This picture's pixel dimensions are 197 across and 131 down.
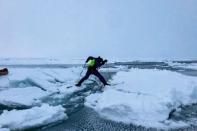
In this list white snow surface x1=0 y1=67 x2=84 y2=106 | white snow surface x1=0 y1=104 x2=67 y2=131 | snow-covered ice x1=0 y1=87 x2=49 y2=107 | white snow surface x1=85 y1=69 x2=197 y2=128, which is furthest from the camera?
white snow surface x1=0 y1=67 x2=84 y2=106

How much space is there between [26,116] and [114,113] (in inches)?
84.9

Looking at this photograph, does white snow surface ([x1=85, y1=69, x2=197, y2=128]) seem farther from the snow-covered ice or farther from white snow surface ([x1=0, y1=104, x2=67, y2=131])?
the snow-covered ice

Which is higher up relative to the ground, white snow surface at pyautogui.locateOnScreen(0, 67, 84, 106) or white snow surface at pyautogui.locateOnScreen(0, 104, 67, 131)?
white snow surface at pyautogui.locateOnScreen(0, 67, 84, 106)

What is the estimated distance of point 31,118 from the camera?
7016 millimetres

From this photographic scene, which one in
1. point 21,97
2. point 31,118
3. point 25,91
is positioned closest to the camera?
point 31,118

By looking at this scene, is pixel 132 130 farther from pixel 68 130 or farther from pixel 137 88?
pixel 137 88

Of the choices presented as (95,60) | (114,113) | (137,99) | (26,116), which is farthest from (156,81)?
(26,116)

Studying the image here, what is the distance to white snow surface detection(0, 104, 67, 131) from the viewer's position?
669cm

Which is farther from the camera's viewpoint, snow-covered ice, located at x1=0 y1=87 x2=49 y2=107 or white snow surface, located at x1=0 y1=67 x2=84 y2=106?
white snow surface, located at x1=0 y1=67 x2=84 y2=106

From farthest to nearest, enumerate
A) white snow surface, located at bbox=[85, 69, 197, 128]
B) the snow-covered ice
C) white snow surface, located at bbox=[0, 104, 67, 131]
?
the snow-covered ice, white snow surface, located at bbox=[85, 69, 197, 128], white snow surface, located at bbox=[0, 104, 67, 131]

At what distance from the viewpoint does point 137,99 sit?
28.3ft

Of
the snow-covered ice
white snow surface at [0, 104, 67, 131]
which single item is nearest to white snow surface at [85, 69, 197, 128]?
white snow surface at [0, 104, 67, 131]

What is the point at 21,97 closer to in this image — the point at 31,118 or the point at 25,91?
the point at 25,91

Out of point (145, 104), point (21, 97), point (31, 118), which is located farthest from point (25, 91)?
point (145, 104)
